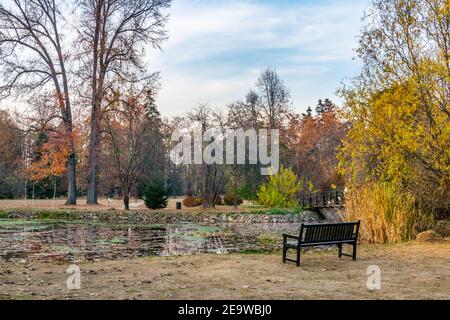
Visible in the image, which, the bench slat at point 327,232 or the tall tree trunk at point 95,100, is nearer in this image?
the bench slat at point 327,232

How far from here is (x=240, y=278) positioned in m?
7.01

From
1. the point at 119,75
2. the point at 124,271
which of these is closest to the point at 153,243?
the point at 124,271

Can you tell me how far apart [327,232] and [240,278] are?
262 cm

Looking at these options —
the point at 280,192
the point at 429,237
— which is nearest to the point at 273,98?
the point at 280,192

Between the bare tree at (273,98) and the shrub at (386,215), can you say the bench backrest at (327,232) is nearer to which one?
the shrub at (386,215)

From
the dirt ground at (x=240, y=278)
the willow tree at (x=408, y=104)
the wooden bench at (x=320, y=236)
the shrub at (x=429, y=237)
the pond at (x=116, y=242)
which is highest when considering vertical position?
the willow tree at (x=408, y=104)

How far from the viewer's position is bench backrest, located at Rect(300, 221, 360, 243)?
8.55 m

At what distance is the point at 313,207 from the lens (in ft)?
85.1

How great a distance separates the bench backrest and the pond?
3414mm

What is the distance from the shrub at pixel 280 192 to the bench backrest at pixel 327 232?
58.1 feet

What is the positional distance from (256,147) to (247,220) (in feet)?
42.9

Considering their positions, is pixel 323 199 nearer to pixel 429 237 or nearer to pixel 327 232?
pixel 429 237

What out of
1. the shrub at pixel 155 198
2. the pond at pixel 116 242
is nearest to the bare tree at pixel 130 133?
the shrub at pixel 155 198

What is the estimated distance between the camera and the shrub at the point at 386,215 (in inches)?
478
